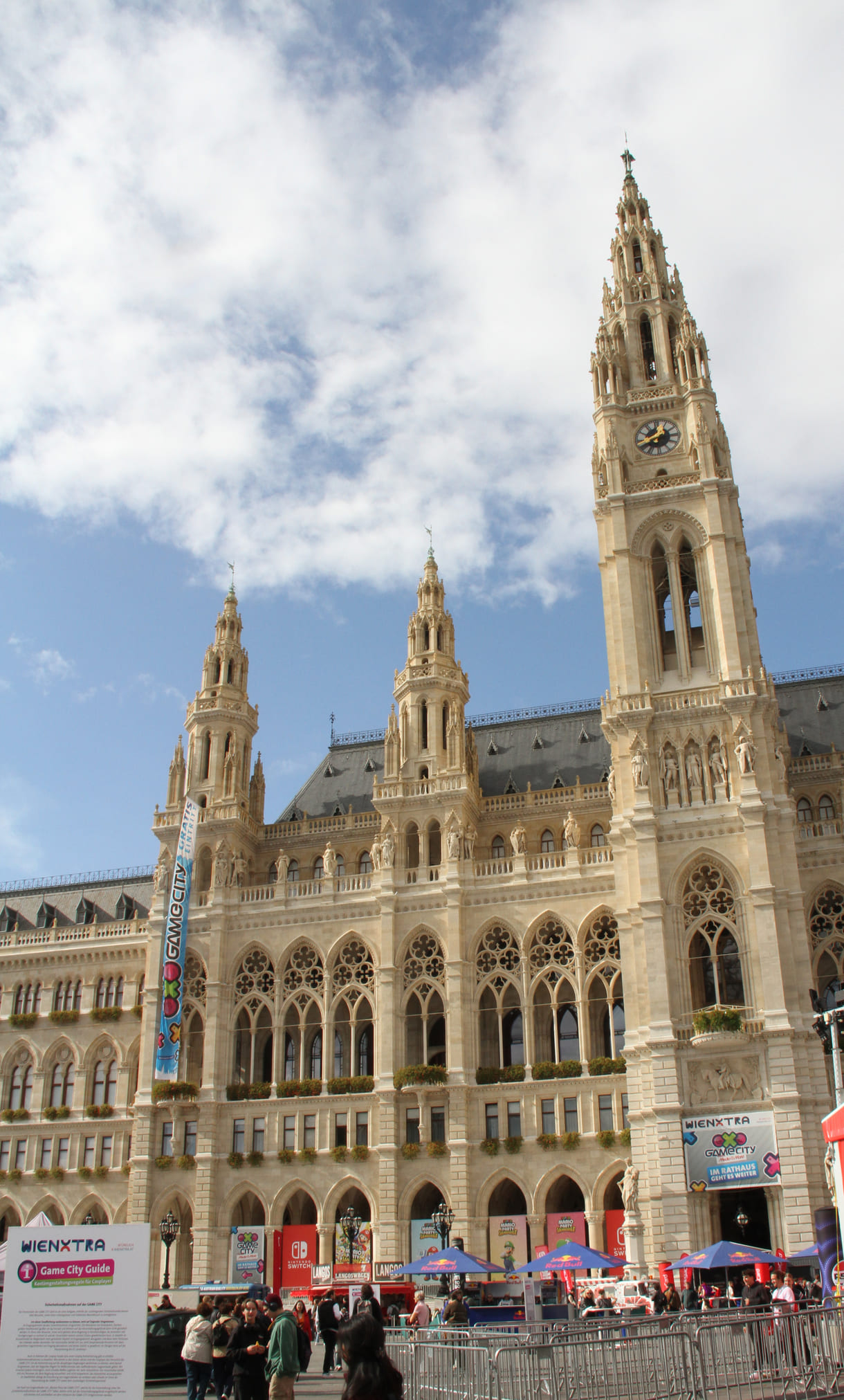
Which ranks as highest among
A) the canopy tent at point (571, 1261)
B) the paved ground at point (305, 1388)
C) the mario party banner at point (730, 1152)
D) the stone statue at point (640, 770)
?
the stone statue at point (640, 770)

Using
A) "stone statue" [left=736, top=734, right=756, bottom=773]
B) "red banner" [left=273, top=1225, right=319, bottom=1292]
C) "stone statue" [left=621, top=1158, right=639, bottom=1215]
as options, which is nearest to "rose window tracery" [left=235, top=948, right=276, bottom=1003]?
"red banner" [left=273, top=1225, right=319, bottom=1292]

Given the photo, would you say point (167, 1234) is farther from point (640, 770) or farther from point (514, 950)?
point (640, 770)

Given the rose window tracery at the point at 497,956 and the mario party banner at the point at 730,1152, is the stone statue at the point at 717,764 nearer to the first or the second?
the rose window tracery at the point at 497,956

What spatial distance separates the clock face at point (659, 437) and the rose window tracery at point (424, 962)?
77.2 ft

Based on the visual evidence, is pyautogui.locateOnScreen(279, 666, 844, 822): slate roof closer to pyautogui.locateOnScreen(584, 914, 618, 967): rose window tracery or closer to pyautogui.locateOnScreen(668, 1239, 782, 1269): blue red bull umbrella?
pyautogui.locateOnScreen(584, 914, 618, 967): rose window tracery

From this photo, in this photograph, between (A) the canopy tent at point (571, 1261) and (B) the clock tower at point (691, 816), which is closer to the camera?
(A) the canopy tent at point (571, 1261)

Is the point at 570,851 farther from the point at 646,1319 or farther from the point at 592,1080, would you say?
the point at 646,1319

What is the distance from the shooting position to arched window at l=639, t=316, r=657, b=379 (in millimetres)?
56125

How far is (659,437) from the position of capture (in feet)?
174

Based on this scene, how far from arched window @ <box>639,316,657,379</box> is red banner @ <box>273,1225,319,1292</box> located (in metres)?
40.6

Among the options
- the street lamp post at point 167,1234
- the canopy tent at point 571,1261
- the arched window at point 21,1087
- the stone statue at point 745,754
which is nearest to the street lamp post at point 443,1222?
the canopy tent at point 571,1261

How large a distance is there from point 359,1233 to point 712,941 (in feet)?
58.2

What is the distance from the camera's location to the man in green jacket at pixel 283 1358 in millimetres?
13867

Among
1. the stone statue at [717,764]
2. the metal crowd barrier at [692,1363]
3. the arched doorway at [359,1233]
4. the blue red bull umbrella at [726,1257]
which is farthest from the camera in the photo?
the stone statue at [717,764]
